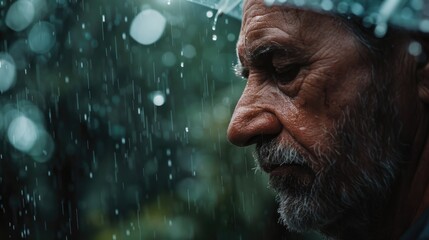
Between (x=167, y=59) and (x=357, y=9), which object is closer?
(x=357, y=9)

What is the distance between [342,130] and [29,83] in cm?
515

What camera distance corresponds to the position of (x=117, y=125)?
7.05 m

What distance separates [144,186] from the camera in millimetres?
6898

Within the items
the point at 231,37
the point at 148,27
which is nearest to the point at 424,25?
the point at 231,37

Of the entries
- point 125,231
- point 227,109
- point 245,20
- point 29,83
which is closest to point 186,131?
point 227,109

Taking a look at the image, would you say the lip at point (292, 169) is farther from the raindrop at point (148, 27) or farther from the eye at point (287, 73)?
the raindrop at point (148, 27)

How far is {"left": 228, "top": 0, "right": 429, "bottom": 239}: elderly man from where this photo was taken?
2115 millimetres

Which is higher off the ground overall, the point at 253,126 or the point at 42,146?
the point at 42,146

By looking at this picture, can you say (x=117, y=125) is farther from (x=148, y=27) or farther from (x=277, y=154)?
(x=277, y=154)

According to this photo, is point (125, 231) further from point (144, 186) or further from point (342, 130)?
point (342, 130)

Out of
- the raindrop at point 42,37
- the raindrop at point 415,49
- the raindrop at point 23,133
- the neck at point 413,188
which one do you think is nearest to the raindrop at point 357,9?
the raindrop at point 415,49

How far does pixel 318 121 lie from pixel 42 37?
17.1 feet

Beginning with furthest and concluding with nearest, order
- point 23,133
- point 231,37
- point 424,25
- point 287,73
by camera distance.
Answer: point 23,133
point 231,37
point 287,73
point 424,25

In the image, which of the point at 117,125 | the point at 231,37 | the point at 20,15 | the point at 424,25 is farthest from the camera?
the point at 117,125
